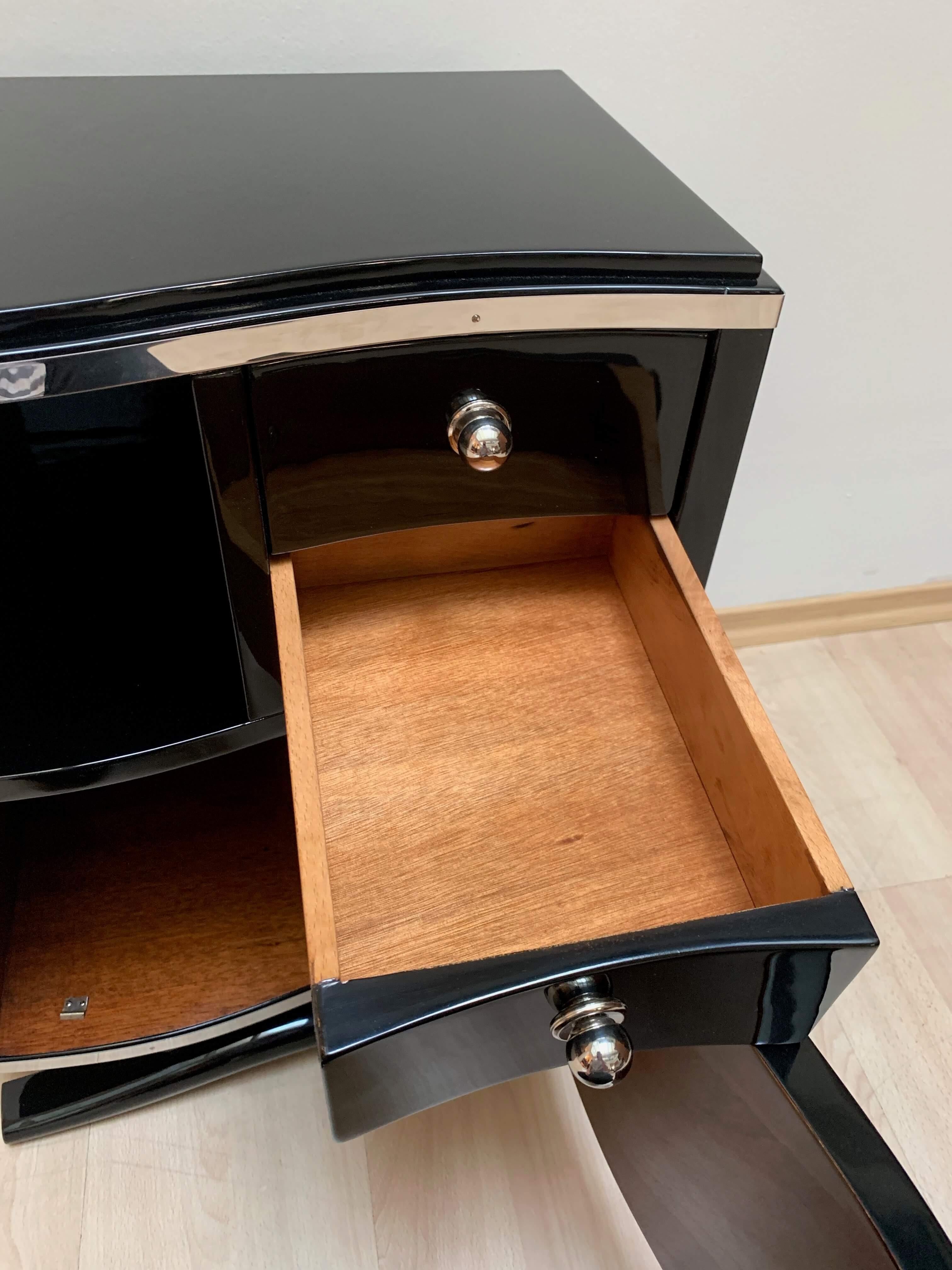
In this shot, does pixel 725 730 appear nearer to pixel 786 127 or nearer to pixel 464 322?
pixel 464 322

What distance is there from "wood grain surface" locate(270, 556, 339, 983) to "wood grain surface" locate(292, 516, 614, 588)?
0.07 meters

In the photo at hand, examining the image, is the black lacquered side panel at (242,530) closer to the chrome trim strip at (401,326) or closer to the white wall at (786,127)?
the chrome trim strip at (401,326)

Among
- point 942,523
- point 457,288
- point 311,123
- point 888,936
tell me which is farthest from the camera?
point 942,523

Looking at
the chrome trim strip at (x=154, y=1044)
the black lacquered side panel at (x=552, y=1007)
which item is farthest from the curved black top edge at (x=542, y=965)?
the chrome trim strip at (x=154, y=1044)

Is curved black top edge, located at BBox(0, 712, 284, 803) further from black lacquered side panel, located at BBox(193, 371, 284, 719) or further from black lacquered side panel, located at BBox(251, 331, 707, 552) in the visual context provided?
black lacquered side panel, located at BBox(251, 331, 707, 552)

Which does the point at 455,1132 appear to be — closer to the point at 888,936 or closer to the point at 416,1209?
the point at 416,1209

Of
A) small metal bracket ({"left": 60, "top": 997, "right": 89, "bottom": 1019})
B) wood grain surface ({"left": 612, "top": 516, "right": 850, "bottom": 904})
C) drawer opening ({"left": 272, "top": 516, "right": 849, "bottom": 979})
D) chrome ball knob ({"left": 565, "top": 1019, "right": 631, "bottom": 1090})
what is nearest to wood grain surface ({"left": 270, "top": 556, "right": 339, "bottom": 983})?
drawer opening ({"left": 272, "top": 516, "right": 849, "bottom": 979})

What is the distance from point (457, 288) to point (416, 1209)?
2.34 ft

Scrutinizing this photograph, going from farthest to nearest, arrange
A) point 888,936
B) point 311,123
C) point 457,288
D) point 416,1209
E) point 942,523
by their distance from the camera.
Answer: point 942,523
point 888,936
point 416,1209
point 311,123
point 457,288

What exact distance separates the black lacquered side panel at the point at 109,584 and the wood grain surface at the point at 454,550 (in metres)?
0.08

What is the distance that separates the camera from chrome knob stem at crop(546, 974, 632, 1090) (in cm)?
36

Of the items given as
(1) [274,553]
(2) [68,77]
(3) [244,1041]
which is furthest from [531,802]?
(2) [68,77]

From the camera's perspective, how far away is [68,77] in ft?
2.08

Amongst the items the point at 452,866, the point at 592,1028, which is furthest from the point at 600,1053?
the point at 452,866
